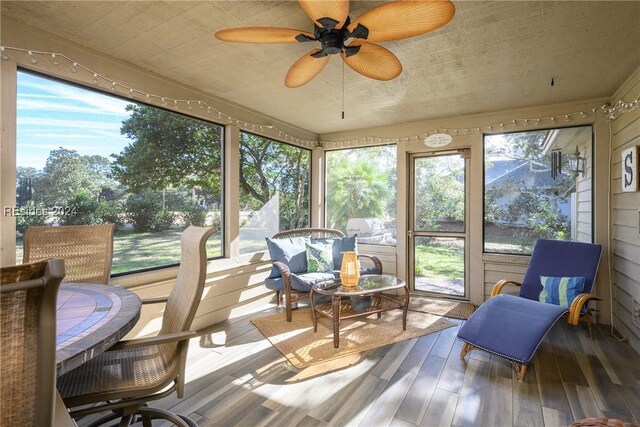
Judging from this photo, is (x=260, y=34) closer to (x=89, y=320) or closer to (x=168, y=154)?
(x=89, y=320)

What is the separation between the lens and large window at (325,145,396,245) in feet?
15.8

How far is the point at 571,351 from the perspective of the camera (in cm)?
281

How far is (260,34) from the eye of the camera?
179 cm

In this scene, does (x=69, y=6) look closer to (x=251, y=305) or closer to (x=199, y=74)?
(x=199, y=74)

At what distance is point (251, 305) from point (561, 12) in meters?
3.97

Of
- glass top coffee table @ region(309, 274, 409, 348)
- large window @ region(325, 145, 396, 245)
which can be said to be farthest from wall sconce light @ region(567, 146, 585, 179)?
glass top coffee table @ region(309, 274, 409, 348)

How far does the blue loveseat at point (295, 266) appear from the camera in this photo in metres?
3.50

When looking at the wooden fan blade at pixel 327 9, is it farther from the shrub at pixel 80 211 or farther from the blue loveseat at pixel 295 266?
the blue loveseat at pixel 295 266

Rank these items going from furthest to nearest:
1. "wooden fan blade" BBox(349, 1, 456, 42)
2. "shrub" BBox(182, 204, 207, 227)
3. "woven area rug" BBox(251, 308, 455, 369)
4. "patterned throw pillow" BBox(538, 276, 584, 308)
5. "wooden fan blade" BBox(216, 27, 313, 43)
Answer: "shrub" BBox(182, 204, 207, 227) < "patterned throw pillow" BBox(538, 276, 584, 308) < "woven area rug" BBox(251, 308, 455, 369) < "wooden fan blade" BBox(216, 27, 313, 43) < "wooden fan blade" BBox(349, 1, 456, 42)

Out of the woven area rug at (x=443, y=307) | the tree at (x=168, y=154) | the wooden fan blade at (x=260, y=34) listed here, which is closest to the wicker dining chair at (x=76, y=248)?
the tree at (x=168, y=154)

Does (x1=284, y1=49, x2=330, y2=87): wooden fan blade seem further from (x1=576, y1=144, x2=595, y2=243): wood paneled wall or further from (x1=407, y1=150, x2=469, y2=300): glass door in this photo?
(x1=576, y1=144, x2=595, y2=243): wood paneled wall

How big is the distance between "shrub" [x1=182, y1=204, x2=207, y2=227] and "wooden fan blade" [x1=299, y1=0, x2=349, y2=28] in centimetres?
235

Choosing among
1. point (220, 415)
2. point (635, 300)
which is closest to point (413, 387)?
point (220, 415)

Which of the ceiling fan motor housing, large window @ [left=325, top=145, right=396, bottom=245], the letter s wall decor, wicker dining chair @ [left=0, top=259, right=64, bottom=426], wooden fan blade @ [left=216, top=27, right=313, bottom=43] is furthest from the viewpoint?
large window @ [left=325, top=145, right=396, bottom=245]
